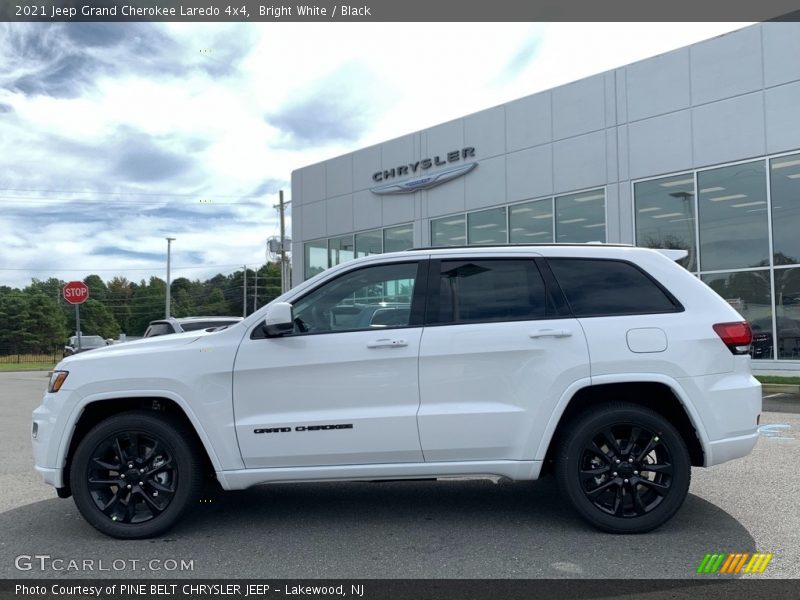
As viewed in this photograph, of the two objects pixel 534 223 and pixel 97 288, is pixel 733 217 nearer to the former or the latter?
pixel 534 223

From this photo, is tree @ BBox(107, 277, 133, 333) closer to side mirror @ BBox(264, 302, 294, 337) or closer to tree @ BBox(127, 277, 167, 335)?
tree @ BBox(127, 277, 167, 335)

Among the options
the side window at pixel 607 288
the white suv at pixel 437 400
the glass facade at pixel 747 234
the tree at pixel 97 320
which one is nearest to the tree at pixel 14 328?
the tree at pixel 97 320

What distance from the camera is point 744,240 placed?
15680 mm

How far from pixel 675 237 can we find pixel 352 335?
1440 centimetres

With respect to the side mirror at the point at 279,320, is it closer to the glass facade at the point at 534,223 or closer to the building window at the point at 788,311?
the glass facade at the point at 534,223

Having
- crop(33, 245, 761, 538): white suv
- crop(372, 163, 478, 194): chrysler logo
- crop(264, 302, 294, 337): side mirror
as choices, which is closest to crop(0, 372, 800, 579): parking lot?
crop(33, 245, 761, 538): white suv

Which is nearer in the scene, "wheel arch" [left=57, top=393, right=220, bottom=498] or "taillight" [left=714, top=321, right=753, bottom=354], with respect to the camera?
"taillight" [left=714, top=321, right=753, bottom=354]

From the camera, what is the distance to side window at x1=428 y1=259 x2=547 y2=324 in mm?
4652

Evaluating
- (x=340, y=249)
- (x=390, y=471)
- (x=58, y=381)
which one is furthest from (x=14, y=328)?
(x=390, y=471)

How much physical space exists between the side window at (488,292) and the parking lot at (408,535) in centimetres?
148

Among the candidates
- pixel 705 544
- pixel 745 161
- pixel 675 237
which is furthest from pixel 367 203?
pixel 705 544

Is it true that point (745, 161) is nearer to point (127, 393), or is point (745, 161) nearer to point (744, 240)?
point (744, 240)

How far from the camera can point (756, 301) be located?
15.4 meters

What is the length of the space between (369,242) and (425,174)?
3490mm
